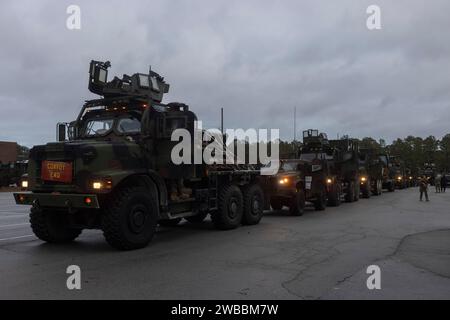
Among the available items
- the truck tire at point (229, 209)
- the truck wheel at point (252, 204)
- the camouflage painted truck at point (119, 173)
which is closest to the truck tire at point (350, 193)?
the truck wheel at point (252, 204)

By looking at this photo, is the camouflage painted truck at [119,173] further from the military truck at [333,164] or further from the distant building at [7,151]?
the distant building at [7,151]

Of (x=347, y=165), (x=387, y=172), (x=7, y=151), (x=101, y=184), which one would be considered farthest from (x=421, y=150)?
(x=101, y=184)

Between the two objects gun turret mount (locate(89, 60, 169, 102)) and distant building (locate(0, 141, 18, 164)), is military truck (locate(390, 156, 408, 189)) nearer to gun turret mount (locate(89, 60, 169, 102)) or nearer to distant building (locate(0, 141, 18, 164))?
gun turret mount (locate(89, 60, 169, 102))

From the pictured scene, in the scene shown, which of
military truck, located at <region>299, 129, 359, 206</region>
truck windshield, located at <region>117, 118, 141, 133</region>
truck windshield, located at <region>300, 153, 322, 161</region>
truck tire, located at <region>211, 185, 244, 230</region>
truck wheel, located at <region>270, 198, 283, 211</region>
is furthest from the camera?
truck windshield, located at <region>300, 153, 322, 161</region>

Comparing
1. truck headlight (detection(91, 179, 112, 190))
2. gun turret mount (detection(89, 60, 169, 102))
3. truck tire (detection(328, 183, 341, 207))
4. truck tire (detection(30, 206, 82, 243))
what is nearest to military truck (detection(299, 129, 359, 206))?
truck tire (detection(328, 183, 341, 207))

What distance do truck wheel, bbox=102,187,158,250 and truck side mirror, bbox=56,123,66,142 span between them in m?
2.66

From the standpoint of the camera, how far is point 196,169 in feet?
37.9

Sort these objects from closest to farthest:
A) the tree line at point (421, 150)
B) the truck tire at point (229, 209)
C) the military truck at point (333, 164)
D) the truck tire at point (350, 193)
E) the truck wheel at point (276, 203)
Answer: the truck tire at point (229, 209) < the truck wheel at point (276, 203) < the military truck at point (333, 164) < the truck tire at point (350, 193) < the tree line at point (421, 150)

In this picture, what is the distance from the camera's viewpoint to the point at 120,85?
35.3 ft

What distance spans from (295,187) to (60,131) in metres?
8.40

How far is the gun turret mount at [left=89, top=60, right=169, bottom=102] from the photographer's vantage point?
10.6 meters

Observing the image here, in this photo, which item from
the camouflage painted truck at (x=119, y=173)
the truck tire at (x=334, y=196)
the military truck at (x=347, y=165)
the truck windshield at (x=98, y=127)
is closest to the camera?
the camouflage painted truck at (x=119, y=173)

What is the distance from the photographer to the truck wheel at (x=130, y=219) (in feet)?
29.2

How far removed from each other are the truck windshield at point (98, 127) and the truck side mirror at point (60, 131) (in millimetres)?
587
